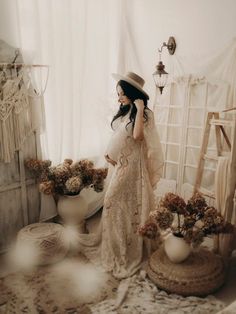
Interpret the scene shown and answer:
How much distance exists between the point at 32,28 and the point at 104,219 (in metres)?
1.74

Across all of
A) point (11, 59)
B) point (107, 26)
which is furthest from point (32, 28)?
point (107, 26)

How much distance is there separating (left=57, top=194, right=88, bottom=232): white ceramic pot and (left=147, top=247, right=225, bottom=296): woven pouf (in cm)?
86

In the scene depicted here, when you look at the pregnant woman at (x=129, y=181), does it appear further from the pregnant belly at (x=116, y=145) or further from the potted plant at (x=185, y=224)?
the potted plant at (x=185, y=224)

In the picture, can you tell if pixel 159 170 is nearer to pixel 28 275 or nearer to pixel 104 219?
pixel 104 219

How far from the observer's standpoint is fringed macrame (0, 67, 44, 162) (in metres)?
2.61

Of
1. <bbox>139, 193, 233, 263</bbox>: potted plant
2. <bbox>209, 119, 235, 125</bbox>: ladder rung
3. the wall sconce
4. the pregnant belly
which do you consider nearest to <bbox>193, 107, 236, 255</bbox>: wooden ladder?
<bbox>209, 119, 235, 125</bbox>: ladder rung

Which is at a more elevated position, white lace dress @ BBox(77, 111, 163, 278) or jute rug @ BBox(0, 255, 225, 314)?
white lace dress @ BBox(77, 111, 163, 278)

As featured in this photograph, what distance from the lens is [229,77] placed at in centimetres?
297

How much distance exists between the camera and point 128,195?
105 inches

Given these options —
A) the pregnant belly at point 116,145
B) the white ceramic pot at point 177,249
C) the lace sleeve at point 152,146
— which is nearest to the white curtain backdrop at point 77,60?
the pregnant belly at point 116,145

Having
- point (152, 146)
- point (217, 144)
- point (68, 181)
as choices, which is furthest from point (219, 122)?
point (68, 181)

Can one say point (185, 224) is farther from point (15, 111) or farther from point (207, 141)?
point (15, 111)

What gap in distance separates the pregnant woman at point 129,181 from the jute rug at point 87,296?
0.21m

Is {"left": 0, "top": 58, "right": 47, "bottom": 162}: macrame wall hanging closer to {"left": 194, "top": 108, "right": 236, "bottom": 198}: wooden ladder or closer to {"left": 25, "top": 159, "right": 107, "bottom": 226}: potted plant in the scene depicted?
{"left": 25, "top": 159, "right": 107, "bottom": 226}: potted plant
